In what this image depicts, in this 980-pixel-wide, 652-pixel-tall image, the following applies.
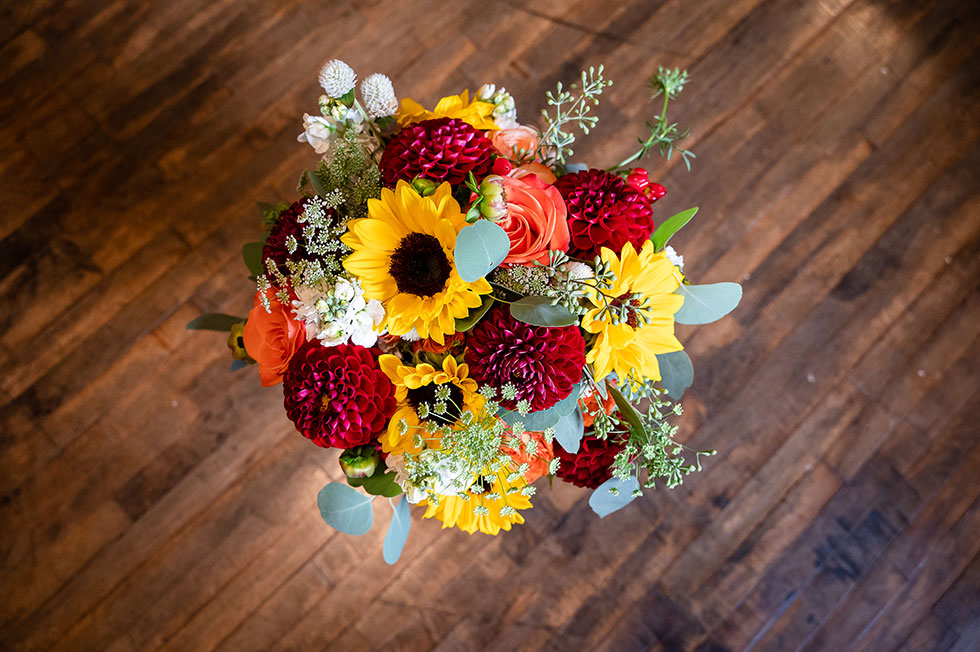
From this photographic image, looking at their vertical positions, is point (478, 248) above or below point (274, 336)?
above

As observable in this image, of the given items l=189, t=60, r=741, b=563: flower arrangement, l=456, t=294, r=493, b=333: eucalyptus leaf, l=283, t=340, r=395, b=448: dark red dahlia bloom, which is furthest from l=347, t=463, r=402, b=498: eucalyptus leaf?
l=456, t=294, r=493, b=333: eucalyptus leaf

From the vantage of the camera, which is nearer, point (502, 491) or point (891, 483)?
point (502, 491)

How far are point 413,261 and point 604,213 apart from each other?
20 centimetres

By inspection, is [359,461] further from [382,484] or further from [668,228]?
[668,228]

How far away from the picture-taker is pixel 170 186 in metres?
1.36

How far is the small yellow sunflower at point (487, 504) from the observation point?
72 cm

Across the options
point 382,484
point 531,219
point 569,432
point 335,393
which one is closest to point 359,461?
point 382,484

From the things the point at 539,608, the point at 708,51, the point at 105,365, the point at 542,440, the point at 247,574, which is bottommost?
the point at 539,608

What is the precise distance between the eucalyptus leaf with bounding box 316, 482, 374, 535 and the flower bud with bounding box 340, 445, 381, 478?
3 cm

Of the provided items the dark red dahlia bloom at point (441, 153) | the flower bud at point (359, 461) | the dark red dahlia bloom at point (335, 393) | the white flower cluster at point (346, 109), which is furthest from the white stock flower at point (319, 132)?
the flower bud at point (359, 461)

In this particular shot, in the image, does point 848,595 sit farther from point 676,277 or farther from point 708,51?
point 708,51

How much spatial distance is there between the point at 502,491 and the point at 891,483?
105 centimetres

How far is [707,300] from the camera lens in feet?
2.51

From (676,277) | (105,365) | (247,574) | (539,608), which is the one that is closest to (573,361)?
(676,277)
